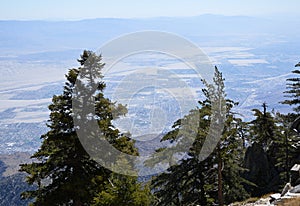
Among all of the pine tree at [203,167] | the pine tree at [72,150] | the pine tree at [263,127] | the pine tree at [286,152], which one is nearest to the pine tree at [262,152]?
the pine tree at [263,127]

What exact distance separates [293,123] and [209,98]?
60.4ft

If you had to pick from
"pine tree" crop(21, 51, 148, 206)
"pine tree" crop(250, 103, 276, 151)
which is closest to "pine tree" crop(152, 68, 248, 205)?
"pine tree" crop(21, 51, 148, 206)

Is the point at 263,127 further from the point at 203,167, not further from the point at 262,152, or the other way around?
the point at 203,167

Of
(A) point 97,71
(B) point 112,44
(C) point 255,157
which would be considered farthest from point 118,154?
(C) point 255,157

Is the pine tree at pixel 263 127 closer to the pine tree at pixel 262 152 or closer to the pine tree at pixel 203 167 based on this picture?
the pine tree at pixel 262 152

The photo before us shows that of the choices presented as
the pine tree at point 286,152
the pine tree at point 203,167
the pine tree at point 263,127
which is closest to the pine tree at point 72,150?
the pine tree at point 203,167

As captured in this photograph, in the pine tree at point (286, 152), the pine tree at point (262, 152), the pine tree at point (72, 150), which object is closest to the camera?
the pine tree at point (72, 150)

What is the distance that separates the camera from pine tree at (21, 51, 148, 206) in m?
24.2

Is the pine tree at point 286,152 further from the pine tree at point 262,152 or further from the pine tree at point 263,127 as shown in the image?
the pine tree at point 263,127

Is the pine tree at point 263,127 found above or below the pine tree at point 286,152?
above

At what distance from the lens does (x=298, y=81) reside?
3834cm

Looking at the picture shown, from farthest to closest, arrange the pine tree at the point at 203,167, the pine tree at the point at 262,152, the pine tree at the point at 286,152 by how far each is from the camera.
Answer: the pine tree at the point at 262,152 < the pine tree at the point at 286,152 < the pine tree at the point at 203,167

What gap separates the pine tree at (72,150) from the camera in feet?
79.3

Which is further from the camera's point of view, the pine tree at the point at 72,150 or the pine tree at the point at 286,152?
the pine tree at the point at 286,152
